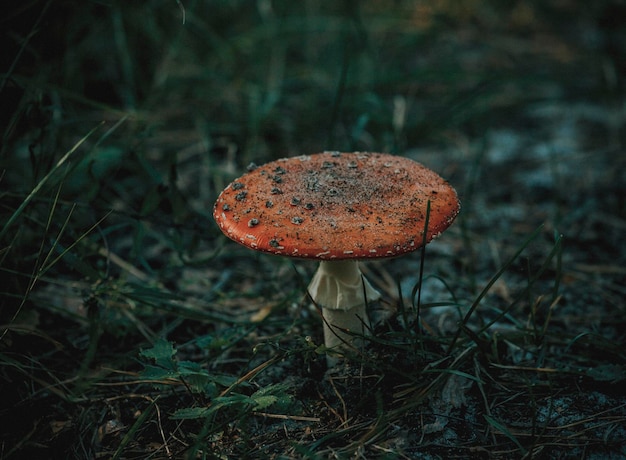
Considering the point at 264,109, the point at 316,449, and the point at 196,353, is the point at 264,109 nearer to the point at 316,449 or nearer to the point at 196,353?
the point at 196,353

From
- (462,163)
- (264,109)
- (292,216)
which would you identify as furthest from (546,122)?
(292,216)

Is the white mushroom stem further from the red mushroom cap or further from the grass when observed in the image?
the red mushroom cap

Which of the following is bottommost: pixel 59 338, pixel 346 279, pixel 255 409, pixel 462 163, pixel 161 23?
pixel 462 163

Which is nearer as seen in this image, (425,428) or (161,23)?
(425,428)

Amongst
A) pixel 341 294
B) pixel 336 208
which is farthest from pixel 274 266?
pixel 336 208

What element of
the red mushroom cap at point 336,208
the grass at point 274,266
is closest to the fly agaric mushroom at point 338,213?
the red mushroom cap at point 336,208

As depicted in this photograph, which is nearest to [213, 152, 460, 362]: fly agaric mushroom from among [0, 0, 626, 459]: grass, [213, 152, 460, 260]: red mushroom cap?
[213, 152, 460, 260]: red mushroom cap

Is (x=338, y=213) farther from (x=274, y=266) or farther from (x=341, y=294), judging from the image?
(x=274, y=266)
